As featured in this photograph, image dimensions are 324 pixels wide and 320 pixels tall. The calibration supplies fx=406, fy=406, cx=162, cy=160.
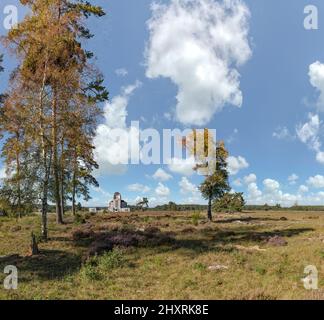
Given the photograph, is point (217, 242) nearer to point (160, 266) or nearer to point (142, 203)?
point (160, 266)

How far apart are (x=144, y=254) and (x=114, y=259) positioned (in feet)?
10.0

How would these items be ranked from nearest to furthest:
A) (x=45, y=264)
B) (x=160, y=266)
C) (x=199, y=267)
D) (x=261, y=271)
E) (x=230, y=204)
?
1. (x=261, y=271)
2. (x=199, y=267)
3. (x=160, y=266)
4. (x=45, y=264)
5. (x=230, y=204)

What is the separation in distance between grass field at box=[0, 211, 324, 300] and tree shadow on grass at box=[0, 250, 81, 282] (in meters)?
0.04

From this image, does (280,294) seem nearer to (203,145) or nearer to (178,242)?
(178,242)

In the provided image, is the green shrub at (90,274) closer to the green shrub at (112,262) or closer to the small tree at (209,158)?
the green shrub at (112,262)

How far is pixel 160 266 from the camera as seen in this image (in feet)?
59.6

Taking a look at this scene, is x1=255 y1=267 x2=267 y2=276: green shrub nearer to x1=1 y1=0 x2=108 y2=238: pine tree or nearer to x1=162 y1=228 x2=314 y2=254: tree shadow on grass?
x1=162 y1=228 x2=314 y2=254: tree shadow on grass

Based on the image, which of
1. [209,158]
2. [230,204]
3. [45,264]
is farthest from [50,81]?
[230,204]

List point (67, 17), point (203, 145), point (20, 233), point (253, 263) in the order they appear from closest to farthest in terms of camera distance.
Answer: point (253, 263) → point (67, 17) → point (20, 233) → point (203, 145)

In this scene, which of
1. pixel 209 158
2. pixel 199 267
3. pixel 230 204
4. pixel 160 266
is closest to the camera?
pixel 199 267

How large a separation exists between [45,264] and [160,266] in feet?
17.9
